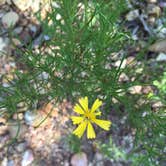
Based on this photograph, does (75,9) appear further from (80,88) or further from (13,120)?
(13,120)

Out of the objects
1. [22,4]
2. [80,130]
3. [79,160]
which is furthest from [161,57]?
[80,130]

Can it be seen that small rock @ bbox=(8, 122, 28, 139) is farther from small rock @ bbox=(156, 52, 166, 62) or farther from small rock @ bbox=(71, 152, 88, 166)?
small rock @ bbox=(156, 52, 166, 62)

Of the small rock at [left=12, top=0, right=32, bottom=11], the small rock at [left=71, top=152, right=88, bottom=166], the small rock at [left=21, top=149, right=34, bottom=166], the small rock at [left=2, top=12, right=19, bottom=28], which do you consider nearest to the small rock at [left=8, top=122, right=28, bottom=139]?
the small rock at [left=21, top=149, right=34, bottom=166]

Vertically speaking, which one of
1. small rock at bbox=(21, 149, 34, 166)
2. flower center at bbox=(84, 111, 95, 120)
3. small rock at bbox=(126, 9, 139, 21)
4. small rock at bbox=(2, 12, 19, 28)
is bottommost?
small rock at bbox=(21, 149, 34, 166)

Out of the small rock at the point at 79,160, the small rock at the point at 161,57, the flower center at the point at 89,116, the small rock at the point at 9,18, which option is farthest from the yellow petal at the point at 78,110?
the small rock at the point at 9,18

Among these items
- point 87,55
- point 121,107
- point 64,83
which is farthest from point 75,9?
point 121,107

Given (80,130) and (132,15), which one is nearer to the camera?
(80,130)

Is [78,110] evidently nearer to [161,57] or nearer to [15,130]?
[15,130]
